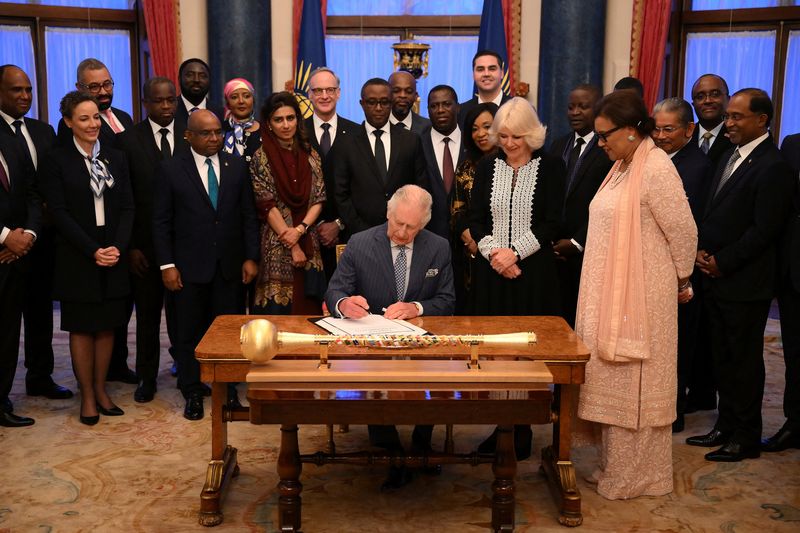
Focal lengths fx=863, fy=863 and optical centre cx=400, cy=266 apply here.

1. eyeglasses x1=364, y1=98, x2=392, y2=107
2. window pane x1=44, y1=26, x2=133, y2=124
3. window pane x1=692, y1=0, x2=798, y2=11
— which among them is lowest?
eyeglasses x1=364, y1=98, x2=392, y2=107

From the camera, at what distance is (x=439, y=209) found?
530 centimetres

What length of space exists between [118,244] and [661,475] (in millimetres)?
3185

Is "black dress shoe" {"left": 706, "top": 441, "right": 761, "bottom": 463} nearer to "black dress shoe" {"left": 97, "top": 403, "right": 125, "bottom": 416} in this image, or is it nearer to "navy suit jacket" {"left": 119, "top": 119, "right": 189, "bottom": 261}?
"black dress shoe" {"left": 97, "top": 403, "right": 125, "bottom": 416}

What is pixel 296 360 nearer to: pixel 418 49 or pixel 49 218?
pixel 49 218

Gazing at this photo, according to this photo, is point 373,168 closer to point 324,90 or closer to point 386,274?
point 324,90

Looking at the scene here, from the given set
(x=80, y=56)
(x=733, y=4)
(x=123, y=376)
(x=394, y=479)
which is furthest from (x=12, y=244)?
(x=733, y=4)

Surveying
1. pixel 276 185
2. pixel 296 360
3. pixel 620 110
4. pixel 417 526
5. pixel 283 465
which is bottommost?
pixel 417 526

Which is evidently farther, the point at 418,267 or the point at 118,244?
the point at 118,244

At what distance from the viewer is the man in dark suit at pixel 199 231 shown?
4.96m

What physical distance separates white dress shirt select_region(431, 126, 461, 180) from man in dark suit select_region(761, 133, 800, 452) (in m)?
1.89

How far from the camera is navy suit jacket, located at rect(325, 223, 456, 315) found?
4094 millimetres

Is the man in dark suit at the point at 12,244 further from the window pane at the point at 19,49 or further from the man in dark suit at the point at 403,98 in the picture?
the window pane at the point at 19,49

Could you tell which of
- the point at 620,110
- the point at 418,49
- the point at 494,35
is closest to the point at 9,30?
the point at 418,49

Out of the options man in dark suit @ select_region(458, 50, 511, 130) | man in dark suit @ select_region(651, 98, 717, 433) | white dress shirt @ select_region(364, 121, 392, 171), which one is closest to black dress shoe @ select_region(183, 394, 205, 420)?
white dress shirt @ select_region(364, 121, 392, 171)
